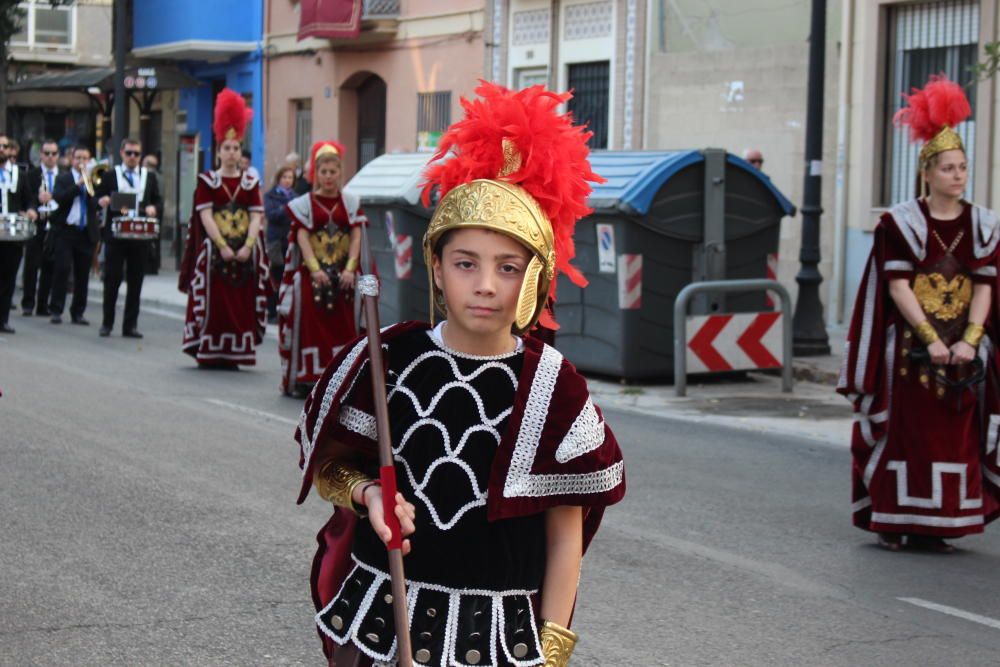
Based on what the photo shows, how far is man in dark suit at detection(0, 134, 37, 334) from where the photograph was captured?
17.7 meters

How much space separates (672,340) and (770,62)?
749 cm

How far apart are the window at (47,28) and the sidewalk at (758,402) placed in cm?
3572

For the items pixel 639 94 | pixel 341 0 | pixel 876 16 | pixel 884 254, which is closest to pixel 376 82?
pixel 341 0

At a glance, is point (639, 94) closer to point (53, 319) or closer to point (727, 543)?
point (53, 319)

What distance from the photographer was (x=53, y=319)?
62.0 ft

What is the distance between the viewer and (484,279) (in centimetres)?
327

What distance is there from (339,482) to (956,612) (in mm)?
3944

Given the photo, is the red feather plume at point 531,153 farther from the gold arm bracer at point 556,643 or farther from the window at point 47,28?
the window at point 47,28

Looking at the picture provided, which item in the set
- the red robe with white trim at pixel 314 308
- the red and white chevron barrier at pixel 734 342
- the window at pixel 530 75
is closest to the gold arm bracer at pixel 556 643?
the red robe with white trim at pixel 314 308

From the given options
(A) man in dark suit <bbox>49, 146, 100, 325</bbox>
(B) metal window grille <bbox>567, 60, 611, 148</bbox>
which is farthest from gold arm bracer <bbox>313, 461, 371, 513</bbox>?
(B) metal window grille <bbox>567, 60, 611, 148</bbox>

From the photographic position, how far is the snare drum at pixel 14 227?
17.5 metres

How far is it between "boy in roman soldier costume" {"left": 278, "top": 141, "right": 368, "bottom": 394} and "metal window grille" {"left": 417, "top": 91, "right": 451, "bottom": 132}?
15057 mm

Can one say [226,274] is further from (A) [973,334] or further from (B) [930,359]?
(A) [973,334]

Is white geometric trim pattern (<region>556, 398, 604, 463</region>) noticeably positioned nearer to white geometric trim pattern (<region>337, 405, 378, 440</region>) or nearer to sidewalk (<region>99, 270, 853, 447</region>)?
white geometric trim pattern (<region>337, 405, 378, 440</region>)
